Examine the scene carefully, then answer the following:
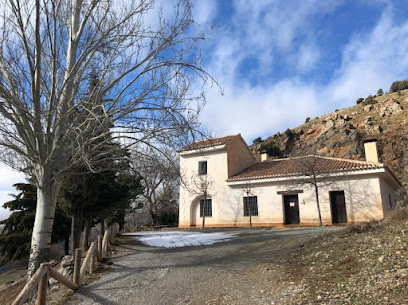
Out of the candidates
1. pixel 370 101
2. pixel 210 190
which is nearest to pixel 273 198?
pixel 210 190

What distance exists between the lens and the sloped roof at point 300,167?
18625 mm

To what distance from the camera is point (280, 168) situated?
22.0 m

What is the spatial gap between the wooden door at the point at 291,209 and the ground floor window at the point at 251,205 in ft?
6.81

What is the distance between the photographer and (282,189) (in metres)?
20.5

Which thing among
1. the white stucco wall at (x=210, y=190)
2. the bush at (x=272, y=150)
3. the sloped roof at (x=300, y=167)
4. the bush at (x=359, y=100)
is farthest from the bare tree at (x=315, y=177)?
the bush at (x=359, y=100)

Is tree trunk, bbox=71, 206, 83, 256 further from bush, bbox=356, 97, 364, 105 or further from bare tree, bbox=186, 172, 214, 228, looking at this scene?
bush, bbox=356, 97, 364, 105

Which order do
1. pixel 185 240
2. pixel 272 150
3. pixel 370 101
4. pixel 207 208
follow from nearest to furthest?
1. pixel 185 240
2. pixel 207 208
3. pixel 272 150
4. pixel 370 101

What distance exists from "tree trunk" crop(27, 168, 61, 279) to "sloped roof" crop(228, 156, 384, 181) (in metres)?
15.6

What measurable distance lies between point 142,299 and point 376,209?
16610 millimetres

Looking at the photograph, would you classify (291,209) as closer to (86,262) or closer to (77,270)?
(86,262)

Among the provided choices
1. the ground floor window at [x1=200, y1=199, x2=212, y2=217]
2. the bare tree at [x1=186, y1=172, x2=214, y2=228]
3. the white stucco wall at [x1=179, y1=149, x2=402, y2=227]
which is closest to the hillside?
the white stucco wall at [x1=179, y1=149, x2=402, y2=227]

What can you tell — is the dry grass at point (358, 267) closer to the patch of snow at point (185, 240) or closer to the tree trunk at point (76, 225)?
the patch of snow at point (185, 240)

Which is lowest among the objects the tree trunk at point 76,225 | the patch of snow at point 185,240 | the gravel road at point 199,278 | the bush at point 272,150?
the gravel road at point 199,278

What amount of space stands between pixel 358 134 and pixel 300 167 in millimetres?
27411
